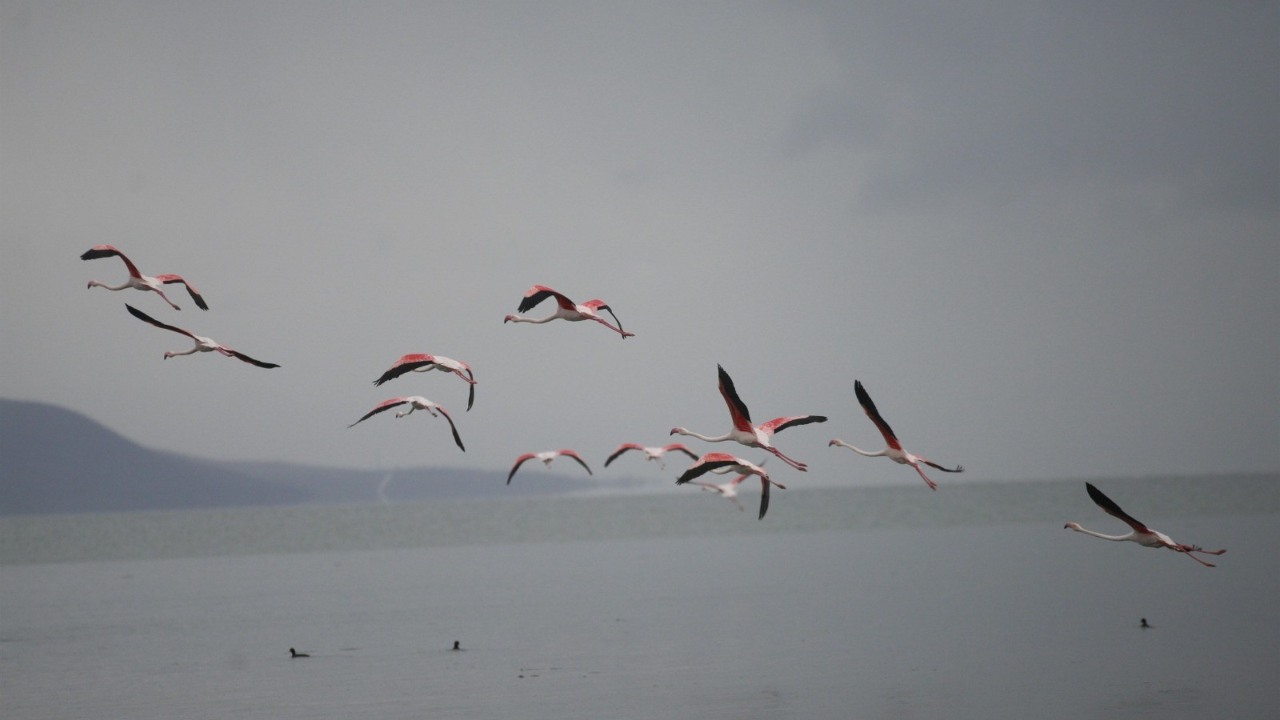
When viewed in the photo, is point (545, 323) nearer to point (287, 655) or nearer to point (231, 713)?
point (231, 713)

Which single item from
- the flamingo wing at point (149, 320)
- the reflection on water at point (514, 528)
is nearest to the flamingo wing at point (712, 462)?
the flamingo wing at point (149, 320)

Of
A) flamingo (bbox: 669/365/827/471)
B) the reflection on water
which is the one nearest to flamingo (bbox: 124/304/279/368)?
flamingo (bbox: 669/365/827/471)

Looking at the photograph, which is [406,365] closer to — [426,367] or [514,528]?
[426,367]

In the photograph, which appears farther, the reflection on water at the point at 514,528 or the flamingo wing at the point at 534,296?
the reflection on water at the point at 514,528

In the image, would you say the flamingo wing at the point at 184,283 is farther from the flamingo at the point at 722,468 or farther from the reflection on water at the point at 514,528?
the reflection on water at the point at 514,528

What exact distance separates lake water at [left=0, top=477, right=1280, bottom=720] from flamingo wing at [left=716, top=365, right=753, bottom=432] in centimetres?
397

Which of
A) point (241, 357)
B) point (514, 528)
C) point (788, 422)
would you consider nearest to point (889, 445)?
point (788, 422)

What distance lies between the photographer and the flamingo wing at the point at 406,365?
50.9 ft

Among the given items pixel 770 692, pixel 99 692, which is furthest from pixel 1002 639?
pixel 99 692

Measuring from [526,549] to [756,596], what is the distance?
94.4ft

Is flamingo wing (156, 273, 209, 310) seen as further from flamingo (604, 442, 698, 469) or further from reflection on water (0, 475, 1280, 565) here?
reflection on water (0, 475, 1280, 565)

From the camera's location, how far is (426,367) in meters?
16.1

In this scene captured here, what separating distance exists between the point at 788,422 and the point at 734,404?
1.18 meters

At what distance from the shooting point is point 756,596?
32.2 meters
